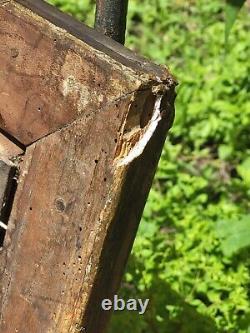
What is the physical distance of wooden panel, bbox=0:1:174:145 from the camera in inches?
47.4

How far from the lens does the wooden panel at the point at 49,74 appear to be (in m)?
1.21

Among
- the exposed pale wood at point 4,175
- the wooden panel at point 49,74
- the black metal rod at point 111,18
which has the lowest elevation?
the exposed pale wood at point 4,175

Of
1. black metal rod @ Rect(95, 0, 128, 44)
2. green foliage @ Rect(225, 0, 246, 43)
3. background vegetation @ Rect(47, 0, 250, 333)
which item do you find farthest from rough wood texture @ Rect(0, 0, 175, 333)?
background vegetation @ Rect(47, 0, 250, 333)

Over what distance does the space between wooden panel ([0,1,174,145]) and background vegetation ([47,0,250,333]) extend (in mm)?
728

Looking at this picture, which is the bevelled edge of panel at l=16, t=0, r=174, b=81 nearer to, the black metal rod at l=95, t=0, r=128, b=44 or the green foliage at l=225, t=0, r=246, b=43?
the black metal rod at l=95, t=0, r=128, b=44

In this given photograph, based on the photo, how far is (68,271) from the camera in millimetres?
1331

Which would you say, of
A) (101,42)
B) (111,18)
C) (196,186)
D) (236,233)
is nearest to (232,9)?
(111,18)

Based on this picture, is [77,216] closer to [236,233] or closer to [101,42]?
[101,42]

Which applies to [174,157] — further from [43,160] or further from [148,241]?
[43,160]

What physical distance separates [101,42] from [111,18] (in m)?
0.23

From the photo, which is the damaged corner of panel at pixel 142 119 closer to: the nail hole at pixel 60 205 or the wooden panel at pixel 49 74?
the wooden panel at pixel 49 74

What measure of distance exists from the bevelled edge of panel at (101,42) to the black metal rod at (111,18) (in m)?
0.16

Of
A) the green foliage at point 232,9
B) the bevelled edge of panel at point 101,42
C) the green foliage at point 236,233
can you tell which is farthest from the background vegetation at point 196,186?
the bevelled edge of panel at point 101,42

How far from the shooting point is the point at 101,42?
4.08ft
